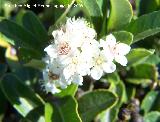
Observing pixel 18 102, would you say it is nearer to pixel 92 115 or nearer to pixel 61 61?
pixel 92 115

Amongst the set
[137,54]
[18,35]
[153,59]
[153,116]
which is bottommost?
[153,116]

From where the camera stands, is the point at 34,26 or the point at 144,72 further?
the point at 144,72

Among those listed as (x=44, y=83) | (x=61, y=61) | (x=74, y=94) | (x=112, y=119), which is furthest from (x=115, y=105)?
(x=61, y=61)

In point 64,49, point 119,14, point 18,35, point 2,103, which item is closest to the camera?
point 64,49

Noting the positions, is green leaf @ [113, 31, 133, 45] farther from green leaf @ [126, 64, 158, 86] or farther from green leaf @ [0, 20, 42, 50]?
green leaf @ [126, 64, 158, 86]

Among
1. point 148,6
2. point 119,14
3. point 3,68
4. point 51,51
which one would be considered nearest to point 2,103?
point 3,68

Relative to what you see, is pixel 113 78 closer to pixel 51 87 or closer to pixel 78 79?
pixel 51 87
